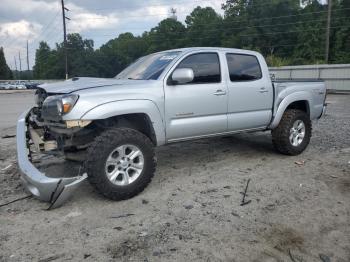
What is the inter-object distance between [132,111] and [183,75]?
32.8 inches

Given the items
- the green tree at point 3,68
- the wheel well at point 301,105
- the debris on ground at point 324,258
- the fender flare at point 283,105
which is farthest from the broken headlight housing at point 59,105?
the green tree at point 3,68

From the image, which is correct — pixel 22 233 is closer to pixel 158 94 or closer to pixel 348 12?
pixel 158 94

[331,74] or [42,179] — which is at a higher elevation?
[331,74]

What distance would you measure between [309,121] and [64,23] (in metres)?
46.1

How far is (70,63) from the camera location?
65312 mm

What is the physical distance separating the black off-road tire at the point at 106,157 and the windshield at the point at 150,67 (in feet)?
3.29

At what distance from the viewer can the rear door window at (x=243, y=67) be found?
5918 millimetres

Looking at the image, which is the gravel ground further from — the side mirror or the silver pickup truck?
the side mirror

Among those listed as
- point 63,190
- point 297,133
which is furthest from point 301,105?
point 63,190

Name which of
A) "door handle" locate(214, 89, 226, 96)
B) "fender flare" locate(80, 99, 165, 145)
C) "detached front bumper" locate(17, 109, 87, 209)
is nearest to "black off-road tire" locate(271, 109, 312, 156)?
"door handle" locate(214, 89, 226, 96)

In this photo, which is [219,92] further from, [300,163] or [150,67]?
[300,163]

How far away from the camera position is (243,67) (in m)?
6.14

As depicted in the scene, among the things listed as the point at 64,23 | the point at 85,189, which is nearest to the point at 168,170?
the point at 85,189

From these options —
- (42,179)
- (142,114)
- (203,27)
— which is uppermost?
(203,27)
